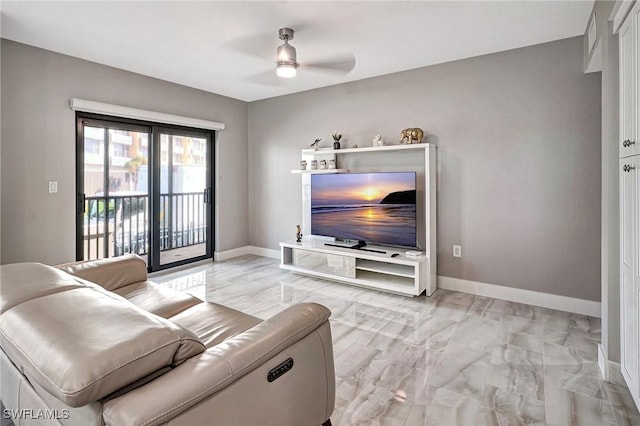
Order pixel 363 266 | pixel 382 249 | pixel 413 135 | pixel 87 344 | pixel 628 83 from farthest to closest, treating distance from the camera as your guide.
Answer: pixel 382 249 → pixel 363 266 → pixel 413 135 → pixel 628 83 → pixel 87 344

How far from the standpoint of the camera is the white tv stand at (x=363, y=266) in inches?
138

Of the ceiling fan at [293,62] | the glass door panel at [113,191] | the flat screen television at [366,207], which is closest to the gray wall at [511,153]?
the flat screen television at [366,207]

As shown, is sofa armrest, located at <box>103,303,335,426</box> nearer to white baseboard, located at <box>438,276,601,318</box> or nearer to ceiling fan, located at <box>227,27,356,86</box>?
ceiling fan, located at <box>227,27,356,86</box>

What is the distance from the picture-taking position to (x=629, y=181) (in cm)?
171

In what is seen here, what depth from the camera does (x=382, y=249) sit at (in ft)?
13.0

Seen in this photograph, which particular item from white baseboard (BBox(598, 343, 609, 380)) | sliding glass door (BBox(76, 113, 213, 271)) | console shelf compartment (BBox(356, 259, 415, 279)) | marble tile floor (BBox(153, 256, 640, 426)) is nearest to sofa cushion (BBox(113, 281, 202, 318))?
marble tile floor (BBox(153, 256, 640, 426))

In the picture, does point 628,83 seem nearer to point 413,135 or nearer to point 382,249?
point 413,135

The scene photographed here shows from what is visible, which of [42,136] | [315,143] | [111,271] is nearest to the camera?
[111,271]

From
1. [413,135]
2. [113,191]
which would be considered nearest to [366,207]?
[413,135]

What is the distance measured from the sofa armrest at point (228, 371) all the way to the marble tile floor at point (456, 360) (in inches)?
22.2

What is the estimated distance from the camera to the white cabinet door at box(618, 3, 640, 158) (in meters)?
1.62

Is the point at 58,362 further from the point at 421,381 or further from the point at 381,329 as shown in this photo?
the point at 381,329

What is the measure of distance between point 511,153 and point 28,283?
373 cm

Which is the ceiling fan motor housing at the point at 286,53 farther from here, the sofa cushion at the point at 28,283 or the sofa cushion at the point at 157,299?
the sofa cushion at the point at 28,283
